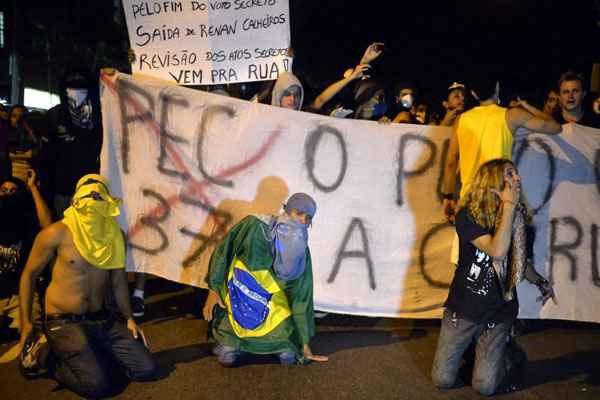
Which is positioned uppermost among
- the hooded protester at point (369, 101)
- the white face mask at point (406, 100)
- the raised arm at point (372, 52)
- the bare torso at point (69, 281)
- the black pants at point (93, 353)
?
the raised arm at point (372, 52)

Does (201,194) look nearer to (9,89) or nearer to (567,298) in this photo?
(567,298)

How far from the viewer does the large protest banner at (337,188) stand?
4047 millimetres

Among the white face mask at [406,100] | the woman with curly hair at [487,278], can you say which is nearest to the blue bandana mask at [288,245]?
the woman with curly hair at [487,278]

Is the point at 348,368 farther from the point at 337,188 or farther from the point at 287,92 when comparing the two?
the point at 287,92

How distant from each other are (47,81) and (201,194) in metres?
22.8

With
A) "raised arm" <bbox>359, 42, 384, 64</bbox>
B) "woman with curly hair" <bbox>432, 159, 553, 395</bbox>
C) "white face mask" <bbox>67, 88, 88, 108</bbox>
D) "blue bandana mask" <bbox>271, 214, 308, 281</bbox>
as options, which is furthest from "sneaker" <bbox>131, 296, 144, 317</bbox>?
"raised arm" <bbox>359, 42, 384, 64</bbox>

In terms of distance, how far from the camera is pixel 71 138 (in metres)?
4.06

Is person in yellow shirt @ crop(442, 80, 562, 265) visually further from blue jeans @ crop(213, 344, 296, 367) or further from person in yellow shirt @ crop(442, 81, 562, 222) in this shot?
blue jeans @ crop(213, 344, 296, 367)

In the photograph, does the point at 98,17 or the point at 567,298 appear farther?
the point at 98,17

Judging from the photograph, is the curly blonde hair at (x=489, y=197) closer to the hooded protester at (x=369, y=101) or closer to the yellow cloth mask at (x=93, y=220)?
the hooded protester at (x=369, y=101)

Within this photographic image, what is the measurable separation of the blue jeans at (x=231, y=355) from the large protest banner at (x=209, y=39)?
2.00m

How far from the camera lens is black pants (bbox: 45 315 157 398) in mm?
3029

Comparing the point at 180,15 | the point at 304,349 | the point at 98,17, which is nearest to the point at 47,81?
the point at 98,17

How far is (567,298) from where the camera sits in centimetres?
404
